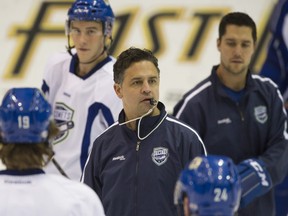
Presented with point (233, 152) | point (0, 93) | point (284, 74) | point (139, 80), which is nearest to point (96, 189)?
point (139, 80)

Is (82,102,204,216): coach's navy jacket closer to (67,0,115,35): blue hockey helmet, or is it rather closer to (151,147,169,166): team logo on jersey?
(151,147,169,166): team logo on jersey

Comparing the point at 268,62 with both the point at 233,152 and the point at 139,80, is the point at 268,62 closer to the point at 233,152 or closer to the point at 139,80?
the point at 233,152

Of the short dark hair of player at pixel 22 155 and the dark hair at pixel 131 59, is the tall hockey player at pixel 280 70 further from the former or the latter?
the short dark hair of player at pixel 22 155

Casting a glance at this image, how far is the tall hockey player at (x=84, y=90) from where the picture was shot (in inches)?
213

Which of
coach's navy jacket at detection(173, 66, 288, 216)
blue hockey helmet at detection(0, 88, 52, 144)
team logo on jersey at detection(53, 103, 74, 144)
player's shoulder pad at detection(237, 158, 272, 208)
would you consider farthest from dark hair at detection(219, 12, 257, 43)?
blue hockey helmet at detection(0, 88, 52, 144)

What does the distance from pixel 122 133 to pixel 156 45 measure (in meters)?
3.67

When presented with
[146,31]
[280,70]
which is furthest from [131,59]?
[146,31]

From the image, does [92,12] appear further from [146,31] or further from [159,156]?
[146,31]

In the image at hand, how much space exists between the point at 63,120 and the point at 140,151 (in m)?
1.28

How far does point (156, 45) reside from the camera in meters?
8.01

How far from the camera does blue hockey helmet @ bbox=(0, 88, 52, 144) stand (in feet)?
10.7

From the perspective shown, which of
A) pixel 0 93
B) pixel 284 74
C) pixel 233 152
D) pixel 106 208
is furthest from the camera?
pixel 0 93

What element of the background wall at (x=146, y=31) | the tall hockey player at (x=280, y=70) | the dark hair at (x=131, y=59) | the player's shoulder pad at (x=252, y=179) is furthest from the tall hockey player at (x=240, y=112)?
the background wall at (x=146, y=31)

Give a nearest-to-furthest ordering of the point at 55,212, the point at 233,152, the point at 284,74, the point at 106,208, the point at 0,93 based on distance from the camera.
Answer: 1. the point at 55,212
2. the point at 106,208
3. the point at 233,152
4. the point at 284,74
5. the point at 0,93
